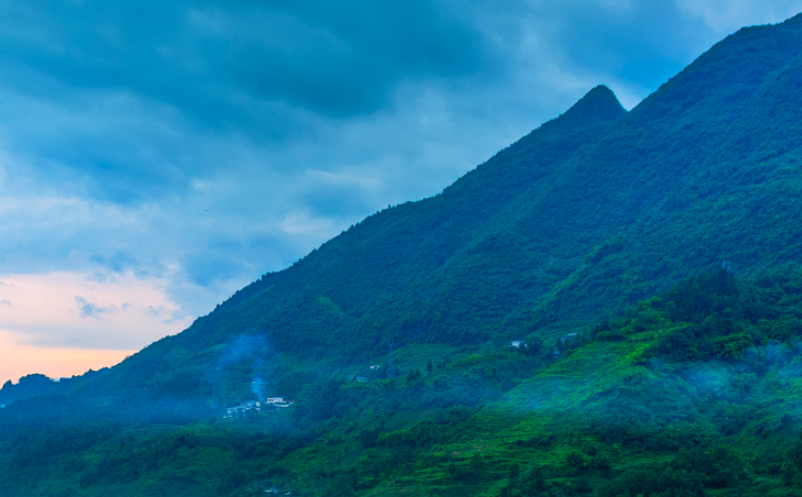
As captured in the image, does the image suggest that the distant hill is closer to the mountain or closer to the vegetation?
the mountain

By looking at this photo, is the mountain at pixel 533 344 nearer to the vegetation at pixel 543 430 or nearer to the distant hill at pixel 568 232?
the vegetation at pixel 543 430

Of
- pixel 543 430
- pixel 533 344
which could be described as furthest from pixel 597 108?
pixel 543 430

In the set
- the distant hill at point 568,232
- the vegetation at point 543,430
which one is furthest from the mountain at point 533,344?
the distant hill at point 568,232

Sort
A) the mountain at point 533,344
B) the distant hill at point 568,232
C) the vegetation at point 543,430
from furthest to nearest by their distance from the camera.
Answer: the distant hill at point 568,232, the mountain at point 533,344, the vegetation at point 543,430

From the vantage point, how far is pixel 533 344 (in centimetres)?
7175

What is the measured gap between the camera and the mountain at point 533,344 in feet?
157

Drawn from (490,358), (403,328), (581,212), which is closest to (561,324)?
(490,358)

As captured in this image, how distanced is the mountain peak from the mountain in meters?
0.71

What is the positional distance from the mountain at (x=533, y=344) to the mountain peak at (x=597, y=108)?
0.71m

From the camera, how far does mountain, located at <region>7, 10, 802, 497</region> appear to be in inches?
1884

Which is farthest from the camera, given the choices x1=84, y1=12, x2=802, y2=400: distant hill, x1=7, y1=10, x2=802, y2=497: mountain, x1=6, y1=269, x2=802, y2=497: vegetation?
x1=84, y1=12, x2=802, y2=400: distant hill

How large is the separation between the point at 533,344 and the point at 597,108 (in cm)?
9096

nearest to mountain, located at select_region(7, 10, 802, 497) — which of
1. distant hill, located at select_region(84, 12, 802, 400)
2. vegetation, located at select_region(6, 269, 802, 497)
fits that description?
vegetation, located at select_region(6, 269, 802, 497)

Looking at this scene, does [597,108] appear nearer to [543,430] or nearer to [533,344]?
[533,344]
